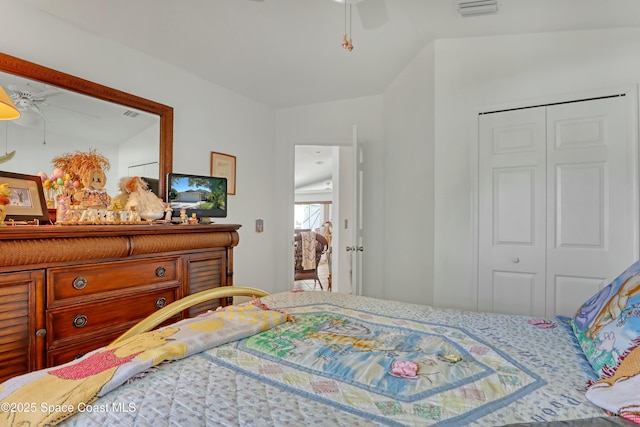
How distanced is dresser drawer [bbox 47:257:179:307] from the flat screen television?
589mm

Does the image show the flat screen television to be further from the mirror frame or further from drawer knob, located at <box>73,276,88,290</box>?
drawer knob, located at <box>73,276,88,290</box>

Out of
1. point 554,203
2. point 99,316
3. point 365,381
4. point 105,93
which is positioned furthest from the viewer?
point 554,203

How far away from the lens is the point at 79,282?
1594 mm

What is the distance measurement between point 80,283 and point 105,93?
133cm

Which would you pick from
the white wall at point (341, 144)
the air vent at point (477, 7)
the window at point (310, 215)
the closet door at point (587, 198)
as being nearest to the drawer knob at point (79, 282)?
the white wall at point (341, 144)

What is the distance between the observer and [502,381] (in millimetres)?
860

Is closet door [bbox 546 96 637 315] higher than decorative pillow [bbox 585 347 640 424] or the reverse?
higher

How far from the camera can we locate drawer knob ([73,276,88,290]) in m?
1.58

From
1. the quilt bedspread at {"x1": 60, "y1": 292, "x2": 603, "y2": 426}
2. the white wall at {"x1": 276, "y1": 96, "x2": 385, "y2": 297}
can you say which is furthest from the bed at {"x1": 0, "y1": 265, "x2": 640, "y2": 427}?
the white wall at {"x1": 276, "y1": 96, "x2": 385, "y2": 297}

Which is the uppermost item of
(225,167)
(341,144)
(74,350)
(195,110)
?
(195,110)

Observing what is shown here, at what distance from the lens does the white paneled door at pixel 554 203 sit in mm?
2182

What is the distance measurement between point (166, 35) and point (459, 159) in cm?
229

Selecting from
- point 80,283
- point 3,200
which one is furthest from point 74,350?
point 3,200

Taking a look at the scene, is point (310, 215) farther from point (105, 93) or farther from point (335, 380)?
point (335, 380)
